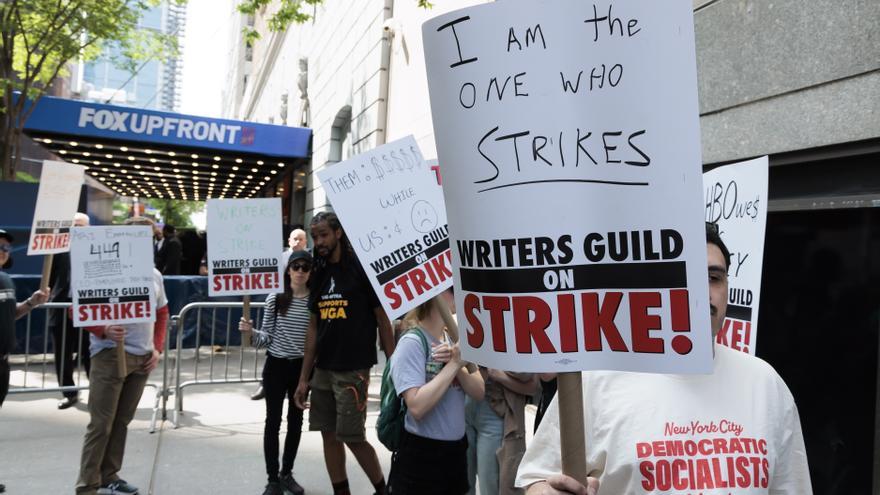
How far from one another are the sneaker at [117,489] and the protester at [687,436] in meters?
4.22

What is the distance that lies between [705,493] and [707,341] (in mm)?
565

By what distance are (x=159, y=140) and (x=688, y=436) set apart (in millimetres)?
18123

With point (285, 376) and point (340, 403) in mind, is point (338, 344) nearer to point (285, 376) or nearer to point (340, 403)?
point (340, 403)

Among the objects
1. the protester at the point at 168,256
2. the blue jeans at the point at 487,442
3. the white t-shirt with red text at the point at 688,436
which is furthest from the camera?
the protester at the point at 168,256

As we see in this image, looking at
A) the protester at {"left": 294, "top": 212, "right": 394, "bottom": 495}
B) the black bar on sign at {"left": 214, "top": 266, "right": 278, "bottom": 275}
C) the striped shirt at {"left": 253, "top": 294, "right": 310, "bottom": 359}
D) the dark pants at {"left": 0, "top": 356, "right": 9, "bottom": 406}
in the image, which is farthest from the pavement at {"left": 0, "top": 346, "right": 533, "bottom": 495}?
the black bar on sign at {"left": 214, "top": 266, "right": 278, "bottom": 275}

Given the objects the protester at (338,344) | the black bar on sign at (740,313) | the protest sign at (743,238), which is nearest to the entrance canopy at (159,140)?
the protester at (338,344)

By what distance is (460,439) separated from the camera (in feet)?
11.6

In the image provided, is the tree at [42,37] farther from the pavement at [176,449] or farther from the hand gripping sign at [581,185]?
the hand gripping sign at [581,185]

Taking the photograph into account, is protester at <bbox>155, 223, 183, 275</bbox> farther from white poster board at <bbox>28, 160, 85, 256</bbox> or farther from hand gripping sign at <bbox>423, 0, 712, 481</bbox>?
hand gripping sign at <bbox>423, 0, 712, 481</bbox>

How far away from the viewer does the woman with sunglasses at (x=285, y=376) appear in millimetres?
5090

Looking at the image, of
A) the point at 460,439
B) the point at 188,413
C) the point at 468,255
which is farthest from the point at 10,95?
the point at 468,255

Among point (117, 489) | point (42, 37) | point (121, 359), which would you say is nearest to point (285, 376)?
point (121, 359)

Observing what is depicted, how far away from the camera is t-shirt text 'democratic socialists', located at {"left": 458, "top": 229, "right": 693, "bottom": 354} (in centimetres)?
149

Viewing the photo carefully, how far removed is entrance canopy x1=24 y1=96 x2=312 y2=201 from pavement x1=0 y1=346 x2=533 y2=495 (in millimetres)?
9826
